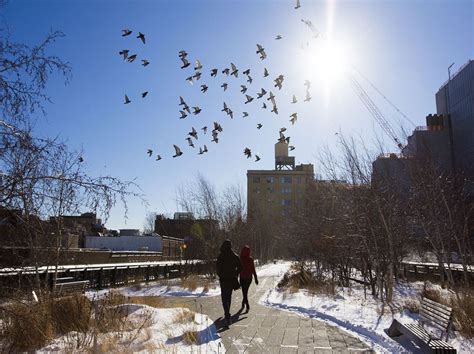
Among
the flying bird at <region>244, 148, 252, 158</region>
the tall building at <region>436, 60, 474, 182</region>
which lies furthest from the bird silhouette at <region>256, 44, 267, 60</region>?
the tall building at <region>436, 60, 474, 182</region>

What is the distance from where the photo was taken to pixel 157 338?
792cm

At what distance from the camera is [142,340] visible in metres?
7.67

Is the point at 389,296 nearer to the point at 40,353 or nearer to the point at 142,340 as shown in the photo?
the point at 142,340

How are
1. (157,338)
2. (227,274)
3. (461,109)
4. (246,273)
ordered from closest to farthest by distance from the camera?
(157,338) < (227,274) < (246,273) < (461,109)

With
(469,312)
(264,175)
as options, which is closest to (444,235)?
(469,312)

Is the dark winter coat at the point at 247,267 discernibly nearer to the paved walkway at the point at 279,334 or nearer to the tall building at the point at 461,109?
the paved walkway at the point at 279,334

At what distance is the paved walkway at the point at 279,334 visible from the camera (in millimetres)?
7961

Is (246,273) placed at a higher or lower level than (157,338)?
higher

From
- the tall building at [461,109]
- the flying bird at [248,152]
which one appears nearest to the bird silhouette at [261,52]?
the flying bird at [248,152]

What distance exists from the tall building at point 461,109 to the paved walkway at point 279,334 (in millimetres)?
58624

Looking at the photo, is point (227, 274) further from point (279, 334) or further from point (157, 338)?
point (157, 338)

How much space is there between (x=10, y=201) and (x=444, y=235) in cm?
2101

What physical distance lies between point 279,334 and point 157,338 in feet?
8.73

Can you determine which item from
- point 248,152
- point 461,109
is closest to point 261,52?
point 248,152
